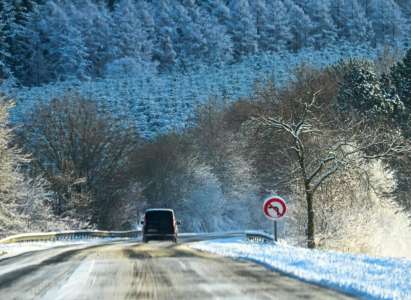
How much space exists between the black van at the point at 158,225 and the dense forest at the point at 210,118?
6250 mm

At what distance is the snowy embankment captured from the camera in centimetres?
1063

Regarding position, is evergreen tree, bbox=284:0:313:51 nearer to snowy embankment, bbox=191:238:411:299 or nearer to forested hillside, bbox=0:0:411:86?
forested hillside, bbox=0:0:411:86

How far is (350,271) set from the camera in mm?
13406

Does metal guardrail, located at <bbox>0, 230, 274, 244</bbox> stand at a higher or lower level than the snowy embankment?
higher

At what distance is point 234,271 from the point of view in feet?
45.5

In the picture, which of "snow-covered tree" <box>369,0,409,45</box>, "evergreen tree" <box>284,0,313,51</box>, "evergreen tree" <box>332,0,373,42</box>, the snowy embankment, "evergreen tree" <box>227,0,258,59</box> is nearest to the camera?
the snowy embankment

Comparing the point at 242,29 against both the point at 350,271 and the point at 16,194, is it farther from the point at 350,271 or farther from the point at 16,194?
the point at 350,271

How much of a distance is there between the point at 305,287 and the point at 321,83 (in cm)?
5832

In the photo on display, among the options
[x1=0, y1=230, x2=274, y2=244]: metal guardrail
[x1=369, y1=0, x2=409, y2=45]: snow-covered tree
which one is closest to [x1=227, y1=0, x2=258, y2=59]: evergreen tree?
[x1=369, y1=0, x2=409, y2=45]: snow-covered tree

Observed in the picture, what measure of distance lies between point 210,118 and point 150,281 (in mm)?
66225

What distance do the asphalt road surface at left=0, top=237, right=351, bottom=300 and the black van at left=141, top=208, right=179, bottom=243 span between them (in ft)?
51.9

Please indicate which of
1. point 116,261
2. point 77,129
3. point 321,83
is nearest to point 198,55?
point 321,83

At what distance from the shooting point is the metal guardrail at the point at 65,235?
108 feet

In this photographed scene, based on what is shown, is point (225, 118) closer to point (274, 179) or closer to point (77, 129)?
point (274, 179)
